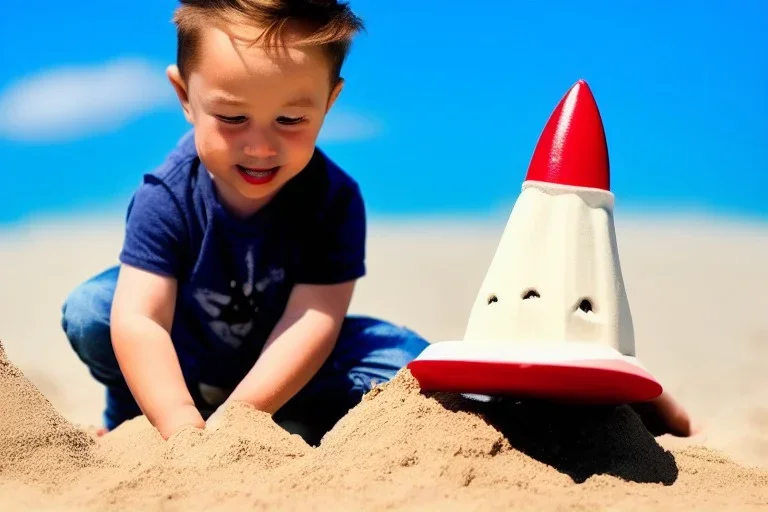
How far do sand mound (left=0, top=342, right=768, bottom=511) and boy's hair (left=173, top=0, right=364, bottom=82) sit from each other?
3.06ft

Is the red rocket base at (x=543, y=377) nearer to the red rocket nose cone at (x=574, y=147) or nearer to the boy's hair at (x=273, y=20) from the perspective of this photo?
the red rocket nose cone at (x=574, y=147)

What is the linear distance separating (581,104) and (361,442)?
2.70 ft

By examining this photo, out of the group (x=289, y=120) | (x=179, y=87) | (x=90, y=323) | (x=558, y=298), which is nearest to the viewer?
(x=558, y=298)

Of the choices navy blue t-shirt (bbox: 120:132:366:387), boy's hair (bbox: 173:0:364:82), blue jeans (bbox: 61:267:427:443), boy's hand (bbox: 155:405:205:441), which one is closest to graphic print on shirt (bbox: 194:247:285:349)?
navy blue t-shirt (bbox: 120:132:366:387)

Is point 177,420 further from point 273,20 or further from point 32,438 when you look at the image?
point 273,20

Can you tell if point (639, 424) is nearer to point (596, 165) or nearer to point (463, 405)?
point (463, 405)

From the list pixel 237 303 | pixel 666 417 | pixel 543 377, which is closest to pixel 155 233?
pixel 237 303

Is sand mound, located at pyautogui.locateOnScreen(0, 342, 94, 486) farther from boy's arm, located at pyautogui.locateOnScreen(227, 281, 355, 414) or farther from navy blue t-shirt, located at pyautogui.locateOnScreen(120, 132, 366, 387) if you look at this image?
navy blue t-shirt, located at pyautogui.locateOnScreen(120, 132, 366, 387)

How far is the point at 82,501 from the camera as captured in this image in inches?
57.0

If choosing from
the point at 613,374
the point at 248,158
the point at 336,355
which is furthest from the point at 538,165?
the point at 336,355

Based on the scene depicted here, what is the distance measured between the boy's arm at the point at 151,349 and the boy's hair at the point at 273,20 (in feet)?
1.98

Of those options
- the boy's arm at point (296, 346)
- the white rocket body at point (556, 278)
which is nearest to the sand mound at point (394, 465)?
the white rocket body at point (556, 278)

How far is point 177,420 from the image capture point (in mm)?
2152

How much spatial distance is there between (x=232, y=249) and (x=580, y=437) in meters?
1.30
